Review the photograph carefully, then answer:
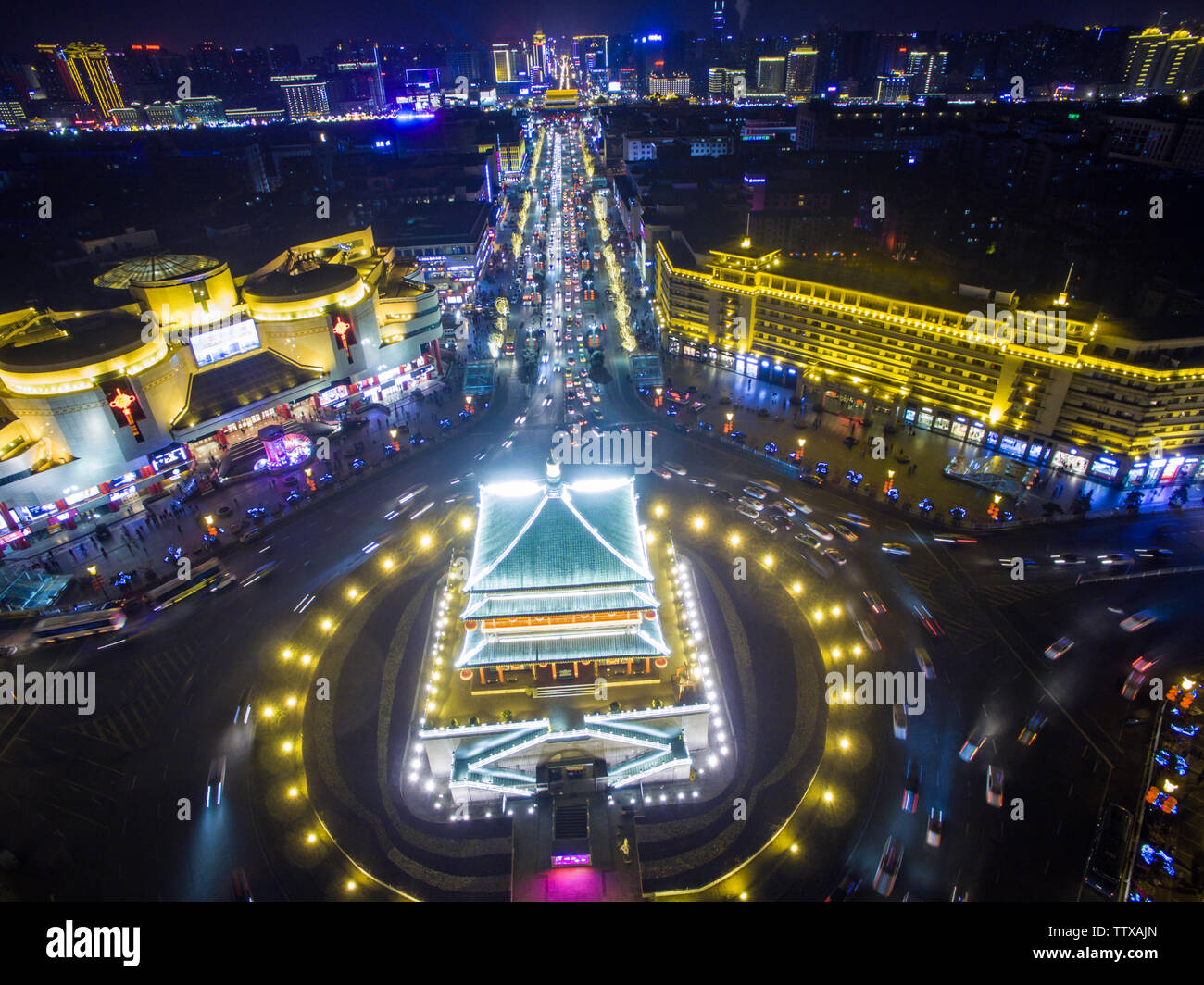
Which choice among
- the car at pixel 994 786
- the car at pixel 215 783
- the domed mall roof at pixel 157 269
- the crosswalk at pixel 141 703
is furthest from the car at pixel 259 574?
the car at pixel 994 786

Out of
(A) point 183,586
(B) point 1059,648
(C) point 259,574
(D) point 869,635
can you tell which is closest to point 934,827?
(D) point 869,635

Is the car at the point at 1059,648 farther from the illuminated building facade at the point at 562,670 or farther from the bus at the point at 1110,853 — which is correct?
the illuminated building facade at the point at 562,670

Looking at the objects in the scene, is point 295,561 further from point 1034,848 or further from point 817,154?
point 817,154

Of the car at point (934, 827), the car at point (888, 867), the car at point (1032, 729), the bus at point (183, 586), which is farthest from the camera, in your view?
the bus at point (183, 586)

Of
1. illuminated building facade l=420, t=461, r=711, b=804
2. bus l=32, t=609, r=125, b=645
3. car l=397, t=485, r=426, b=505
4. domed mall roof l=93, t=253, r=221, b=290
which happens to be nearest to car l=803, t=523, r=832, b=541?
illuminated building facade l=420, t=461, r=711, b=804

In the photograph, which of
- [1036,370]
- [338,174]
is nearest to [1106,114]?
[1036,370]

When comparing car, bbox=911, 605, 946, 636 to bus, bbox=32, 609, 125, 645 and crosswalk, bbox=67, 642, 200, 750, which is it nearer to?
crosswalk, bbox=67, 642, 200, 750
